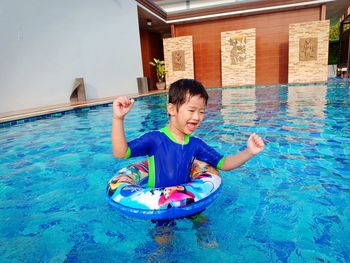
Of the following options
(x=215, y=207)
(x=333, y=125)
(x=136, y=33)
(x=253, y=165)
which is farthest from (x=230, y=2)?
(x=215, y=207)

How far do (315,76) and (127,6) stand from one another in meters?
10.5

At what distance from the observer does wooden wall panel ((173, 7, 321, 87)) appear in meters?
16.2

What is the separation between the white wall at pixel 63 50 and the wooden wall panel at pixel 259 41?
5.16m

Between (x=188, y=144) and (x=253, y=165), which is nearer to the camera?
(x=188, y=144)

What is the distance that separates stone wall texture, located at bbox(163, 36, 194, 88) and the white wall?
10.4 ft

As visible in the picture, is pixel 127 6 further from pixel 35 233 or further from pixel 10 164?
pixel 35 233

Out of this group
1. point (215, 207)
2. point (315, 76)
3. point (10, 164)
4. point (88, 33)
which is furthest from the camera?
point (315, 76)

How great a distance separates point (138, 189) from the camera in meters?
1.84

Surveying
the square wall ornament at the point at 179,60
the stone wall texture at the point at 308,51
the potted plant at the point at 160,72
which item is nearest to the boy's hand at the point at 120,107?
the stone wall texture at the point at 308,51

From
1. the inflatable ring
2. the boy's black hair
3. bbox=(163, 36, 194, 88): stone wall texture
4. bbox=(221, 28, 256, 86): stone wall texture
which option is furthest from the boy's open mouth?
bbox=(163, 36, 194, 88): stone wall texture

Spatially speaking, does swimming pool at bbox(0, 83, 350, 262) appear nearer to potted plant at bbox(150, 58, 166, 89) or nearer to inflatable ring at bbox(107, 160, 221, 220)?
inflatable ring at bbox(107, 160, 221, 220)

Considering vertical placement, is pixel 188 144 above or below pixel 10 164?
above

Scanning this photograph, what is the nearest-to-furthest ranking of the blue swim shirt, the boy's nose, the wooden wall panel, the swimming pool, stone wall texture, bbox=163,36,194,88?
the swimming pool, the boy's nose, the blue swim shirt, the wooden wall panel, stone wall texture, bbox=163,36,194,88

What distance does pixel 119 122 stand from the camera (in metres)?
1.77
